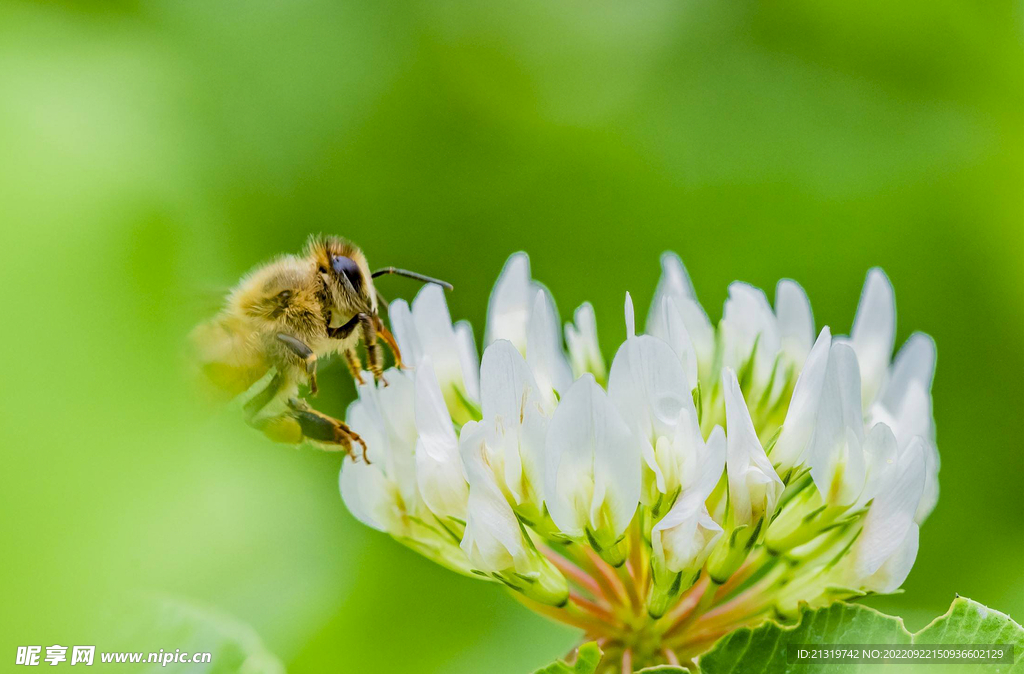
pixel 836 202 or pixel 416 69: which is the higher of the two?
pixel 416 69

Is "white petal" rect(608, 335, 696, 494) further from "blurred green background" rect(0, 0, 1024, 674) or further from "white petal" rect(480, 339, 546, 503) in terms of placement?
"blurred green background" rect(0, 0, 1024, 674)

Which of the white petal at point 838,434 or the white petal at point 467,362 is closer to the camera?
the white petal at point 838,434

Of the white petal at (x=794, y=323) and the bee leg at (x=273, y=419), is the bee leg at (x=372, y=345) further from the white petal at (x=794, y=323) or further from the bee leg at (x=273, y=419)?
the white petal at (x=794, y=323)

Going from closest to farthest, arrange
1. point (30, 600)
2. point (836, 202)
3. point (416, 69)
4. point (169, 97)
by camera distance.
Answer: point (30, 600)
point (169, 97)
point (836, 202)
point (416, 69)

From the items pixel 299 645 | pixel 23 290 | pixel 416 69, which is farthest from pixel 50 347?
pixel 416 69

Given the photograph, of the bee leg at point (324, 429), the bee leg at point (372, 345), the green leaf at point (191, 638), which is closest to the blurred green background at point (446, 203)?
the green leaf at point (191, 638)

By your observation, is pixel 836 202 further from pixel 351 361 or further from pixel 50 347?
pixel 50 347

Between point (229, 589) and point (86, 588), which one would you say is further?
point (229, 589)

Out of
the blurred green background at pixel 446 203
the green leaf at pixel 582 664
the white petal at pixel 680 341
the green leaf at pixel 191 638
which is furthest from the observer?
the blurred green background at pixel 446 203
